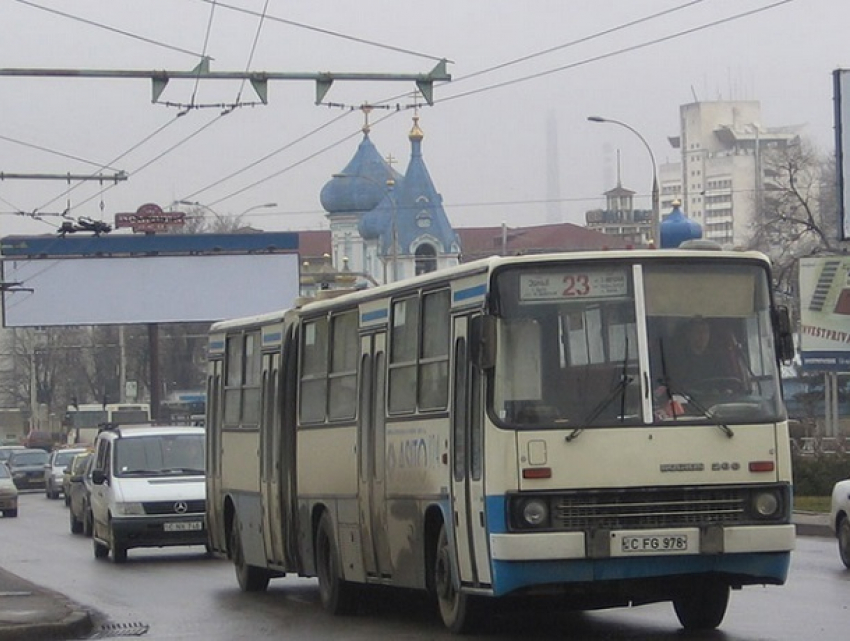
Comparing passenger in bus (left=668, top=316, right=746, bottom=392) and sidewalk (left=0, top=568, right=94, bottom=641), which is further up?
passenger in bus (left=668, top=316, right=746, bottom=392)

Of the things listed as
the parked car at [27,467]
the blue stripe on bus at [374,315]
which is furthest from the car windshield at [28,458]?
the blue stripe on bus at [374,315]

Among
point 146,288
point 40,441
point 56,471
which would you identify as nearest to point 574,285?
point 56,471

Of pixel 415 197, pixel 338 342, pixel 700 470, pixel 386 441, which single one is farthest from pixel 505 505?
pixel 415 197

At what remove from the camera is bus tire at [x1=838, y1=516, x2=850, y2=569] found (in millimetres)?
19922

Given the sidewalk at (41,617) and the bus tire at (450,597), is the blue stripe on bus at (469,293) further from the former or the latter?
the sidewalk at (41,617)

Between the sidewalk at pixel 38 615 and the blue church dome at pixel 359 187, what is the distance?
93.9 metres

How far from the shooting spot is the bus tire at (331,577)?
16.4 meters

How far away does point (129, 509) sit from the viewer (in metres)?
25.4

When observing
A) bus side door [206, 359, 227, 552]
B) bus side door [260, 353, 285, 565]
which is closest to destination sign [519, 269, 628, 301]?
bus side door [260, 353, 285, 565]

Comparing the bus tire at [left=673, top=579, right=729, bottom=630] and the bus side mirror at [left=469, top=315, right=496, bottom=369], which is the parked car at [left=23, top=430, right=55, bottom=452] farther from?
the bus side mirror at [left=469, top=315, right=496, bottom=369]

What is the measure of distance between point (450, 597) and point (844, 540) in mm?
7416

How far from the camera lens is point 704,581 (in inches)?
510

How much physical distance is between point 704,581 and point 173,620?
528 centimetres

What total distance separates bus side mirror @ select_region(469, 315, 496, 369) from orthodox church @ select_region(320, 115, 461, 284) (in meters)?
77.5
